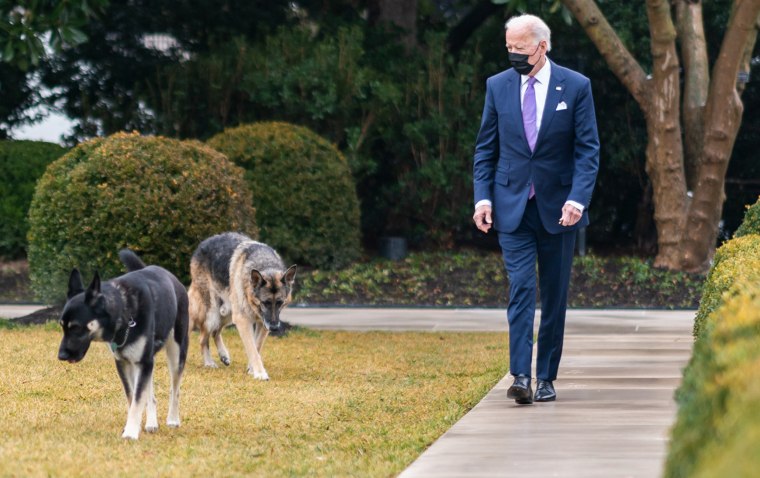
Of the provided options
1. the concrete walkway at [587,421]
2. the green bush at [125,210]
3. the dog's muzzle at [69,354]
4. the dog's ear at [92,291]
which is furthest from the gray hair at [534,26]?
the green bush at [125,210]

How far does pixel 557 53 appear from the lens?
22.0m

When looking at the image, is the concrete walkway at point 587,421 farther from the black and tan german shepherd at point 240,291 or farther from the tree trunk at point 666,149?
the tree trunk at point 666,149

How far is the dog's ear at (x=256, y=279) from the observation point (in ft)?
33.6

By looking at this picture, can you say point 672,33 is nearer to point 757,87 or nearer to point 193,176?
point 757,87

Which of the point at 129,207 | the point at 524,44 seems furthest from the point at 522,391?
the point at 129,207

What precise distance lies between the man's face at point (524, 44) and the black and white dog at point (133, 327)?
2679 mm

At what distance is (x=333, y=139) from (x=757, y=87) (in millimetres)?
7465

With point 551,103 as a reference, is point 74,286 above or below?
below

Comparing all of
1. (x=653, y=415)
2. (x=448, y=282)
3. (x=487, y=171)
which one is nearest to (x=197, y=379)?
(x=487, y=171)

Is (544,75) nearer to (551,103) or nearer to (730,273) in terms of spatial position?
(551,103)

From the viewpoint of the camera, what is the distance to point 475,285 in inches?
693

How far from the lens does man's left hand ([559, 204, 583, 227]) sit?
26.3 ft

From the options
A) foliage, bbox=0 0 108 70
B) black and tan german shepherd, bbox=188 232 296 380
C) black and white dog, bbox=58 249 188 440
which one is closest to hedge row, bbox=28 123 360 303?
black and tan german shepherd, bbox=188 232 296 380

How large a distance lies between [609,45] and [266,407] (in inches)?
420
